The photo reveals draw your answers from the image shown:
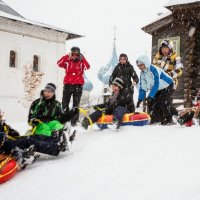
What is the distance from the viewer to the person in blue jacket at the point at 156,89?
292 inches

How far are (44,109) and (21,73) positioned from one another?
17964 millimetres

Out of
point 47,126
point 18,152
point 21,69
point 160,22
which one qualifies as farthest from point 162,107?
point 21,69

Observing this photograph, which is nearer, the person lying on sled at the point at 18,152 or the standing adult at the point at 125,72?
the person lying on sled at the point at 18,152

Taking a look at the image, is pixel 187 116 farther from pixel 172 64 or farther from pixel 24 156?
pixel 24 156

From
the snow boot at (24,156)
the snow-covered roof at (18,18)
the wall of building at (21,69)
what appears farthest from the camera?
the wall of building at (21,69)

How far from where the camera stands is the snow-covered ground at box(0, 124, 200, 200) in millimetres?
3949

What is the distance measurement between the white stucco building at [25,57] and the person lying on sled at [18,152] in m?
16.8

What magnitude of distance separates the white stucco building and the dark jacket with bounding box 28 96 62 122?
16156 millimetres

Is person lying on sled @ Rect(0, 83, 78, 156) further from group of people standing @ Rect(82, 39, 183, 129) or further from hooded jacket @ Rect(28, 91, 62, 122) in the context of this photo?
group of people standing @ Rect(82, 39, 183, 129)

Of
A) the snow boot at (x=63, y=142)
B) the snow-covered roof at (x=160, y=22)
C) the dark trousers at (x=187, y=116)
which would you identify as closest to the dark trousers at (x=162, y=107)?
the dark trousers at (x=187, y=116)

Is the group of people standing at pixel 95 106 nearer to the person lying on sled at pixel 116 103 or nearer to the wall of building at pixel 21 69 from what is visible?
the person lying on sled at pixel 116 103

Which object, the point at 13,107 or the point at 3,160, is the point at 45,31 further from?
the point at 3,160

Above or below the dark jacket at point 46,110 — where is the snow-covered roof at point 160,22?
above

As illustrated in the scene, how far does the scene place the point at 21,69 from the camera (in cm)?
2361
